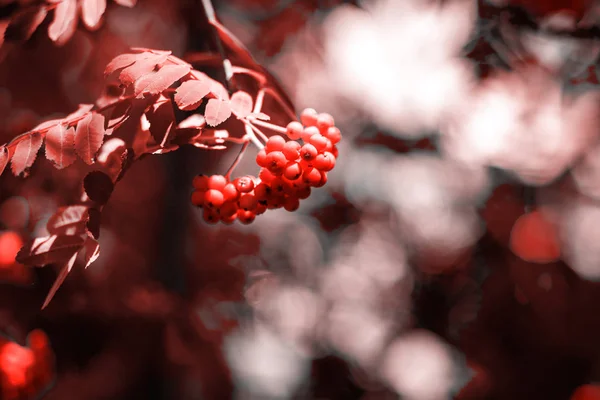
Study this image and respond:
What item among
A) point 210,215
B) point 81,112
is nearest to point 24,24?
point 81,112

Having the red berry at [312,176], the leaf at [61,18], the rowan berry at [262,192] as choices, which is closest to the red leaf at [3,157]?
the leaf at [61,18]

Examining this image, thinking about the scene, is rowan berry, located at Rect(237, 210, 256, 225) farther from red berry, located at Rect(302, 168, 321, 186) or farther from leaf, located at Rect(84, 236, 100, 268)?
leaf, located at Rect(84, 236, 100, 268)

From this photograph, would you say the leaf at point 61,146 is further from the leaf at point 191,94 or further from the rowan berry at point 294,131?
the rowan berry at point 294,131

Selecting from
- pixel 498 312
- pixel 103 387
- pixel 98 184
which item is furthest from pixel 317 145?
pixel 103 387

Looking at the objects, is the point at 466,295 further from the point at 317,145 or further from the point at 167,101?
the point at 167,101

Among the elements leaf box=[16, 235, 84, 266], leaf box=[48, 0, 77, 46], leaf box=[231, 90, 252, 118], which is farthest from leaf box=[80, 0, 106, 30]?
leaf box=[16, 235, 84, 266]

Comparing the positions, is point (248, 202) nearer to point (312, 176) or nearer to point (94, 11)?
point (312, 176)

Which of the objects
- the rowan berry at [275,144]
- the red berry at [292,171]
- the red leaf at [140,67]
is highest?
the red leaf at [140,67]
